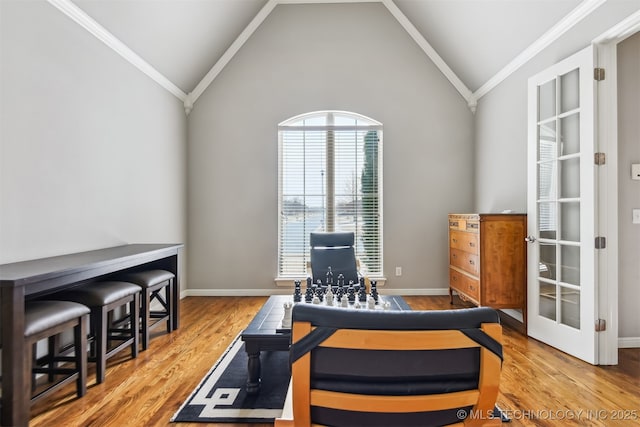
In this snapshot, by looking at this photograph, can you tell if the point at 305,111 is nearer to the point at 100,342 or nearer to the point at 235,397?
the point at 100,342

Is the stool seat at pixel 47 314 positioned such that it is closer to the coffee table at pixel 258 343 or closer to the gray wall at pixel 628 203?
the coffee table at pixel 258 343

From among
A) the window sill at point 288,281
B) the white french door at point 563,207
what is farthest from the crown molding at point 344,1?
the window sill at point 288,281

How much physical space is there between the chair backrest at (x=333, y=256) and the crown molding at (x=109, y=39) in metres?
2.52

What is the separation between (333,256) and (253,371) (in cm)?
177

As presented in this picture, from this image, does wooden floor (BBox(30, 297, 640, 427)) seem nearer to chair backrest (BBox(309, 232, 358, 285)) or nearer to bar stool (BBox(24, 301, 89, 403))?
bar stool (BBox(24, 301, 89, 403))

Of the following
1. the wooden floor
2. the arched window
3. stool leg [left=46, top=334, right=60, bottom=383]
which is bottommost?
the wooden floor

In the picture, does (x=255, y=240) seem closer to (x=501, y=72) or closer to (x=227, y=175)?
(x=227, y=175)

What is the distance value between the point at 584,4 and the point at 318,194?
3291 mm

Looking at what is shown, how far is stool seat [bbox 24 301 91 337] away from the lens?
5.90 ft

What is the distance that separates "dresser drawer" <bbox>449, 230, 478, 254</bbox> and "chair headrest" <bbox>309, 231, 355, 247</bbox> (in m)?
1.27

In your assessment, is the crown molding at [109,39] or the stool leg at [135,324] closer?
the crown molding at [109,39]

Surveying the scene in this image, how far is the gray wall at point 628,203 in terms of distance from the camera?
293 centimetres

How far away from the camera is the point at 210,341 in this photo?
10.3ft

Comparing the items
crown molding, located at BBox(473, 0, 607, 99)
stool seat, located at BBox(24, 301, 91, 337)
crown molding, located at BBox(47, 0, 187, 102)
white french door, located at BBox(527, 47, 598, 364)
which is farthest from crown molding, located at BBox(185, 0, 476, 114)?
stool seat, located at BBox(24, 301, 91, 337)
